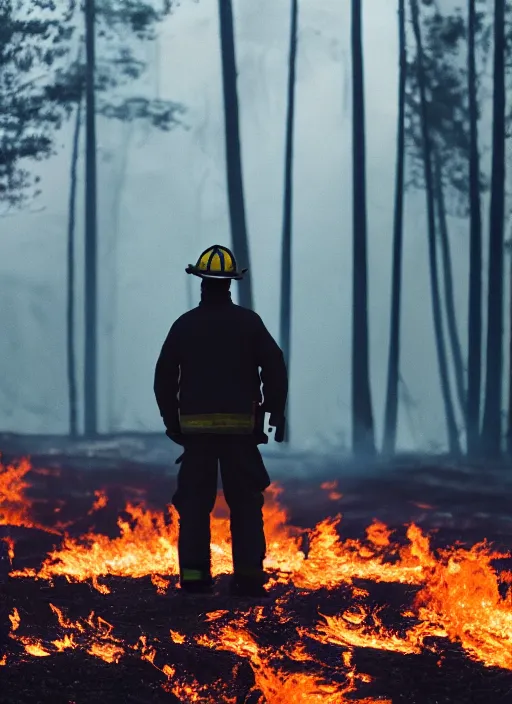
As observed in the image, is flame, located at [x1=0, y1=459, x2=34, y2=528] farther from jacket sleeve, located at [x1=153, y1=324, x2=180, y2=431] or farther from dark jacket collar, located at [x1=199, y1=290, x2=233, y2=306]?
dark jacket collar, located at [x1=199, y1=290, x2=233, y2=306]

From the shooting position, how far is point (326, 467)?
53.0 ft

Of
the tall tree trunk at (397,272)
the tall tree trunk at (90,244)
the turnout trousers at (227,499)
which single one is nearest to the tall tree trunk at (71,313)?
the tall tree trunk at (90,244)

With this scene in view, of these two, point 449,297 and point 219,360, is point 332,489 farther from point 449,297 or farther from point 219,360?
point 449,297

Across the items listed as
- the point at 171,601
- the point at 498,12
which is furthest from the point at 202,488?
the point at 498,12

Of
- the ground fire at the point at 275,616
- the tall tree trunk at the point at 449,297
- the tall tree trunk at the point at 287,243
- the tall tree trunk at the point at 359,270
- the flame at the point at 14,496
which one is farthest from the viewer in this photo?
A: the tall tree trunk at the point at 449,297

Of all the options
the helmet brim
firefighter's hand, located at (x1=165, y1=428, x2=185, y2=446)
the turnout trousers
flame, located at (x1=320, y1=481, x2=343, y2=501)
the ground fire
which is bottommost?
flame, located at (x1=320, y1=481, x2=343, y2=501)

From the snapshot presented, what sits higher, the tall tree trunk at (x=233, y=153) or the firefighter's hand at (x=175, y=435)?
the tall tree trunk at (x=233, y=153)

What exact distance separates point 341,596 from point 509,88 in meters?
14.1

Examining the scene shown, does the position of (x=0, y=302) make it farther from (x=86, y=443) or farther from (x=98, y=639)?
(x=98, y=639)

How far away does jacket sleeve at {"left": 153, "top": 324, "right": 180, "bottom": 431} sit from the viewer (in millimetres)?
6262

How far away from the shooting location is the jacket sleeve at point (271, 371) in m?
6.22

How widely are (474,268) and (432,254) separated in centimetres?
243

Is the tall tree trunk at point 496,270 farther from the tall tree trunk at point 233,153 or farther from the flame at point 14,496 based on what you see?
the flame at point 14,496

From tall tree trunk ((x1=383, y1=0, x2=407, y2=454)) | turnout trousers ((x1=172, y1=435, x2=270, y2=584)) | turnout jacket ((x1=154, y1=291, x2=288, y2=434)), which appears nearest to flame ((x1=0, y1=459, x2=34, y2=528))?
turnout trousers ((x1=172, y1=435, x2=270, y2=584))
